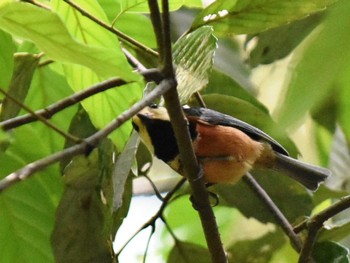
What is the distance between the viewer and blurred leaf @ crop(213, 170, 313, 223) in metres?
1.12

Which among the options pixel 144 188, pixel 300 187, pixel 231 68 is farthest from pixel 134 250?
pixel 300 187

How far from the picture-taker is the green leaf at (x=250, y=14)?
770 millimetres

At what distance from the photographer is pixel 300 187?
3.67ft

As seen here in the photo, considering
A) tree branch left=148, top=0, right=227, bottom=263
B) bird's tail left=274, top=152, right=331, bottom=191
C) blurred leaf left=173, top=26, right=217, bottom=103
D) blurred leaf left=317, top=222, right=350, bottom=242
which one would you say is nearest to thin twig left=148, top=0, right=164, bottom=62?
tree branch left=148, top=0, right=227, bottom=263

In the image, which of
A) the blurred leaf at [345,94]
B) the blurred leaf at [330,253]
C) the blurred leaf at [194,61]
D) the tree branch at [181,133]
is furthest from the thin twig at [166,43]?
the blurred leaf at [330,253]

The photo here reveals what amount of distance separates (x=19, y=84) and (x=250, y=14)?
0.30 metres

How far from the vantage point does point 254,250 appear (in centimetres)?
119

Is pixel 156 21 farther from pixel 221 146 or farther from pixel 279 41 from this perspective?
pixel 279 41

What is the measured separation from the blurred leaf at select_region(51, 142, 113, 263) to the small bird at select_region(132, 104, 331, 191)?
0.10 m

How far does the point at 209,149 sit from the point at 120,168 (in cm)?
33

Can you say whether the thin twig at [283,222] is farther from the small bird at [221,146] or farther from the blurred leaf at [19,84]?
the blurred leaf at [19,84]

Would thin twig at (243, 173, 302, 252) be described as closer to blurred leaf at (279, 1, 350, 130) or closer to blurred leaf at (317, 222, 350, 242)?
blurred leaf at (317, 222, 350, 242)

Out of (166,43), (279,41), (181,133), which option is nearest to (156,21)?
(166,43)

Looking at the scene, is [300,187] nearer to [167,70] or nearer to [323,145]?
[323,145]
